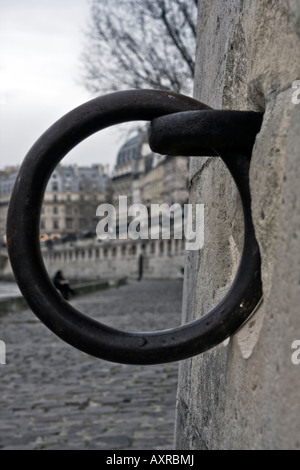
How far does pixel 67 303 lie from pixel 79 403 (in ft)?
21.3

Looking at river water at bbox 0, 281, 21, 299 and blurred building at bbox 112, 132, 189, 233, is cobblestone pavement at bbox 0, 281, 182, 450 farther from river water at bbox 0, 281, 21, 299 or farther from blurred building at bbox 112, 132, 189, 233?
blurred building at bbox 112, 132, 189, 233

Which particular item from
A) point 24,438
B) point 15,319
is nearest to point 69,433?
point 24,438

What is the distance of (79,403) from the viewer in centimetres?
735

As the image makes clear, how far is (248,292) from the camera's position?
1062 millimetres

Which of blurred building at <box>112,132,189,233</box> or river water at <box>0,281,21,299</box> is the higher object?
blurred building at <box>112,132,189,233</box>

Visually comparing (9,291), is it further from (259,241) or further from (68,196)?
(68,196)

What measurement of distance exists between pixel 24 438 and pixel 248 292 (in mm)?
5139

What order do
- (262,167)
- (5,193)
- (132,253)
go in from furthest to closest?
(5,193) → (132,253) → (262,167)

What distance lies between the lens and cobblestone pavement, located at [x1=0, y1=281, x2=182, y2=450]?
5816 mm

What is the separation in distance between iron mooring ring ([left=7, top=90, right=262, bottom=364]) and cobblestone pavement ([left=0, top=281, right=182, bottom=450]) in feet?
14.8

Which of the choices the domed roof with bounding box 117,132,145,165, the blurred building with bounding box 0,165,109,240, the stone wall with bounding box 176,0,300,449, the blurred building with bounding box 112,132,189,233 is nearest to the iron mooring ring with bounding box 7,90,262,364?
the stone wall with bounding box 176,0,300,449

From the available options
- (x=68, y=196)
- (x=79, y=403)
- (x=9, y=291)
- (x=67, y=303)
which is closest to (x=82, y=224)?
(x=68, y=196)

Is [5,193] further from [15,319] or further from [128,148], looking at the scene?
[15,319]

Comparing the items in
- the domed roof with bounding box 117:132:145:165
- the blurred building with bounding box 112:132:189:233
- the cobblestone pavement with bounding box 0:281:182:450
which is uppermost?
the domed roof with bounding box 117:132:145:165
